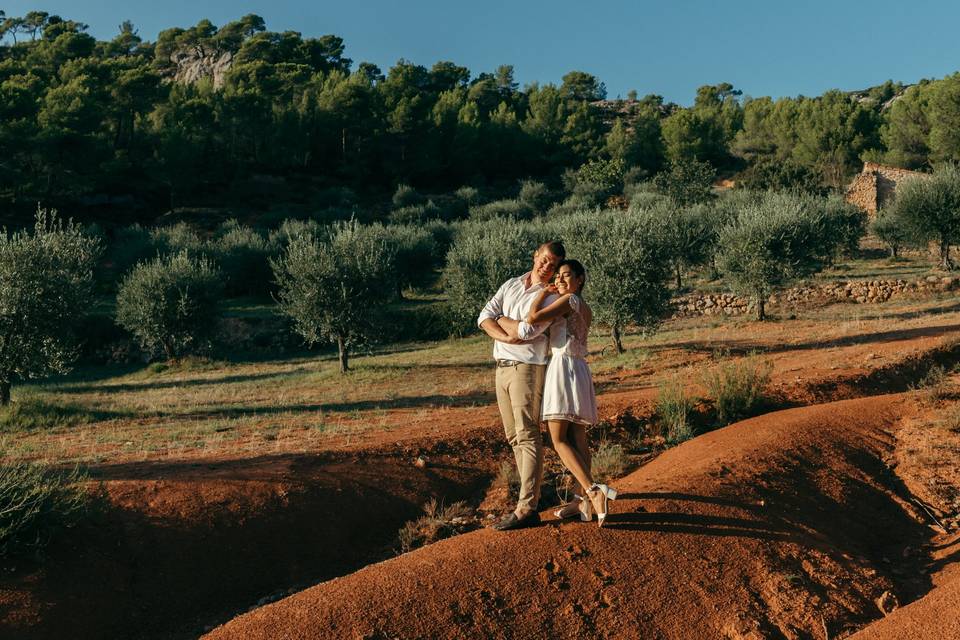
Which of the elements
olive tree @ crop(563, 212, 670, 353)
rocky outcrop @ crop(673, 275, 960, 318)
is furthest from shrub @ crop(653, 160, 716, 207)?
olive tree @ crop(563, 212, 670, 353)

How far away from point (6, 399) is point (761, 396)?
54.0 ft

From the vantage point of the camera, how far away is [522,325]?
5.45 meters

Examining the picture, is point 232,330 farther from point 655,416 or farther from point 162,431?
point 655,416

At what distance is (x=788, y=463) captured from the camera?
7.20 metres

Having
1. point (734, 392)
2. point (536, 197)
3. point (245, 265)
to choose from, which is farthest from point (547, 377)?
point (536, 197)

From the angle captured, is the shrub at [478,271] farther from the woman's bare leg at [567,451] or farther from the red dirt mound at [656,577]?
the woman's bare leg at [567,451]

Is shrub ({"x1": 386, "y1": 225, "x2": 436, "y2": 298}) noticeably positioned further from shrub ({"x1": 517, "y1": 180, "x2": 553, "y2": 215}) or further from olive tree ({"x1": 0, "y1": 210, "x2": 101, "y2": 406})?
olive tree ({"x1": 0, "y1": 210, "x2": 101, "y2": 406})

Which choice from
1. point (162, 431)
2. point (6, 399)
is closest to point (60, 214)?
point (6, 399)

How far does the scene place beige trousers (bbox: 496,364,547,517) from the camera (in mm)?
5559

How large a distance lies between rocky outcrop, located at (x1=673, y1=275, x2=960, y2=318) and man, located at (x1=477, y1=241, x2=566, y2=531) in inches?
833

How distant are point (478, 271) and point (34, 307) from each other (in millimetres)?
16098

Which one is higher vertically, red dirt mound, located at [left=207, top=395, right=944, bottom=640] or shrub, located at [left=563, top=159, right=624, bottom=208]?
shrub, located at [left=563, top=159, right=624, bottom=208]

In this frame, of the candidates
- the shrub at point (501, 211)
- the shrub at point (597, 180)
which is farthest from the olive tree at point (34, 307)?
the shrub at point (597, 180)

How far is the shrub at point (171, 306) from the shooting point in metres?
26.7
